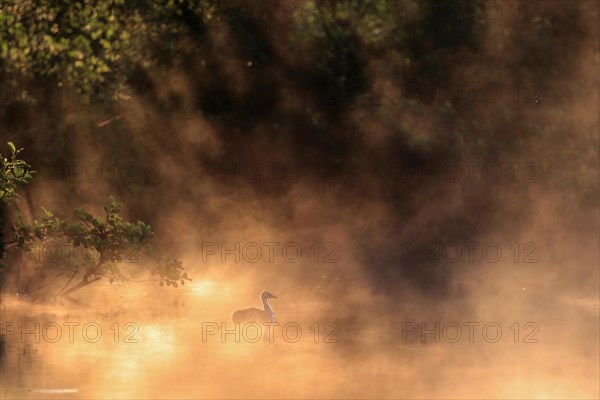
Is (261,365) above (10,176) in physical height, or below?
below

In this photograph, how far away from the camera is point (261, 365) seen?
65.0 ft

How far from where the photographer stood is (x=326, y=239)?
34938 mm

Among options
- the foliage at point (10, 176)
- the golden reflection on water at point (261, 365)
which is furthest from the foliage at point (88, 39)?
the foliage at point (10, 176)

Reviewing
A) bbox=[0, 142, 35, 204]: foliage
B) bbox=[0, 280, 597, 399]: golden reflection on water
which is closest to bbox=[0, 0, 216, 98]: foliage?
bbox=[0, 280, 597, 399]: golden reflection on water

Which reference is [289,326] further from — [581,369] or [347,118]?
[347,118]

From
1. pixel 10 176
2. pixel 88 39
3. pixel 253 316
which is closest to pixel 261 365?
pixel 253 316

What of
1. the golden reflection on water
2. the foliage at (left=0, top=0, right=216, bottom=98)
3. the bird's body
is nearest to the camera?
the golden reflection on water

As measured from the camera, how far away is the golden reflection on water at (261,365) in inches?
711

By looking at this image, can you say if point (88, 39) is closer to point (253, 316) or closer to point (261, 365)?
point (253, 316)

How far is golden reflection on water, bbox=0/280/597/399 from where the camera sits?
18.0 meters

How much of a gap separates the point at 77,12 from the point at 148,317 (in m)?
7.59

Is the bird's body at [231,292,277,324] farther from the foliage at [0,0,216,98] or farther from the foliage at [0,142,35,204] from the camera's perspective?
the foliage at [0,0,216,98]

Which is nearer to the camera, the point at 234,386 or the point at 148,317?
the point at 234,386

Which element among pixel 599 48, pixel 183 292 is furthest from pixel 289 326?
pixel 599 48
